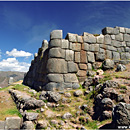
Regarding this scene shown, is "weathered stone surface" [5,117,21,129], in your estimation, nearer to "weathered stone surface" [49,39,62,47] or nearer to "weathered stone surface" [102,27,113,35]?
"weathered stone surface" [49,39,62,47]

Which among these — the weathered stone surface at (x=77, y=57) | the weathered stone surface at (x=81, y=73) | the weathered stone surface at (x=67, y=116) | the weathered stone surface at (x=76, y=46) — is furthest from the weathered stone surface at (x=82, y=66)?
the weathered stone surface at (x=67, y=116)

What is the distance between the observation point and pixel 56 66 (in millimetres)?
6957

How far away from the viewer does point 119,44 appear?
9328 mm

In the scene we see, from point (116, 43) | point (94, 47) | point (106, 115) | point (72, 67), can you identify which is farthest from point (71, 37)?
point (106, 115)

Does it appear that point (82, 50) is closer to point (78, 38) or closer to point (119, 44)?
point (78, 38)

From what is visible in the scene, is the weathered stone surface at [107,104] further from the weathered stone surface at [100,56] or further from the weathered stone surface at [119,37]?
the weathered stone surface at [119,37]

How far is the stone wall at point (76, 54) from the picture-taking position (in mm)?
6961

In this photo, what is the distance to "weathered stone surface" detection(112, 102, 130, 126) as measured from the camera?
2839 millimetres

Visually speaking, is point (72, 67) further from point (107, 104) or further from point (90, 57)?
point (107, 104)

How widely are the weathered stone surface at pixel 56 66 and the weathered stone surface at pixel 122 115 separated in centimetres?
428

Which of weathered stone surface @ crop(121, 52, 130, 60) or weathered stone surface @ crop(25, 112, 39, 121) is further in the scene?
weathered stone surface @ crop(121, 52, 130, 60)

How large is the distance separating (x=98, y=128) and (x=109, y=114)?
22.8 inches

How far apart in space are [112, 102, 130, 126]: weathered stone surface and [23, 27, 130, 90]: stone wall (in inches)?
155

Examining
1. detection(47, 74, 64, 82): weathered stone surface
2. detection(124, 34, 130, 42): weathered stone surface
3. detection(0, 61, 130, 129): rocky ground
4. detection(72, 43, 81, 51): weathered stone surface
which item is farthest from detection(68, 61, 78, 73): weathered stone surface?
detection(124, 34, 130, 42): weathered stone surface
